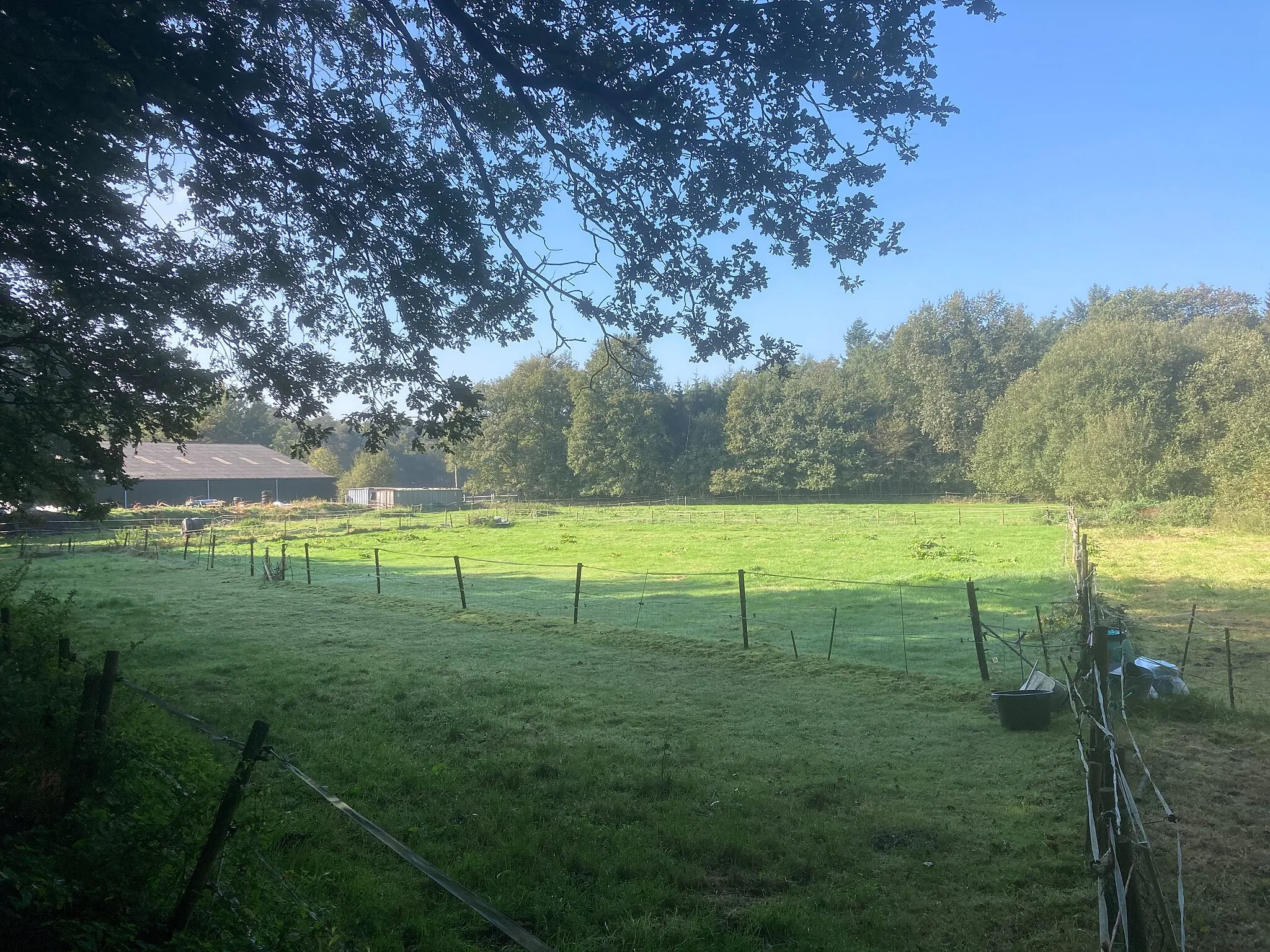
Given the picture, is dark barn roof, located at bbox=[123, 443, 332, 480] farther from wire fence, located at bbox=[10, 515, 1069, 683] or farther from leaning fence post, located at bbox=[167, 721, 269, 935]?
leaning fence post, located at bbox=[167, 721, 269, 935]

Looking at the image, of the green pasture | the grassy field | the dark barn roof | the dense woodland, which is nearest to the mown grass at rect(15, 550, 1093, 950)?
the grassy field

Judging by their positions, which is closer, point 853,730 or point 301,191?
point 301,191

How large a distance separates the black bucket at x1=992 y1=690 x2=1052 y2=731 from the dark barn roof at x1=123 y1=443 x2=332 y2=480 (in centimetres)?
5444

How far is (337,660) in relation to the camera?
12156mm

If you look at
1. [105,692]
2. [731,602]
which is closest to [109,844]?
[105,692]

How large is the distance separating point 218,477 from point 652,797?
58.6 meters

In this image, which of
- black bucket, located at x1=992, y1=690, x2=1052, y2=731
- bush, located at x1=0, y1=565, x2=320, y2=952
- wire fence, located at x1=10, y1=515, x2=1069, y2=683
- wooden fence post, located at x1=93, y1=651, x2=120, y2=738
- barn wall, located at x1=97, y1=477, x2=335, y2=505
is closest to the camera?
bush, located at x1=0, y1=565, x2=320, y2=952

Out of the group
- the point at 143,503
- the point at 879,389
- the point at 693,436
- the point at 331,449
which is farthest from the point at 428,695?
the point at 331,449

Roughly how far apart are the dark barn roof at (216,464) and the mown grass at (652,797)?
47472 mm

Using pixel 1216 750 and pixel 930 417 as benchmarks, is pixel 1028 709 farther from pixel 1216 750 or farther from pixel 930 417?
pixel 930 417

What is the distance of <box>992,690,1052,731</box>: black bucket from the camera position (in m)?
8.67

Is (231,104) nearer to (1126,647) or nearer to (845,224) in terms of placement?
(845,224)

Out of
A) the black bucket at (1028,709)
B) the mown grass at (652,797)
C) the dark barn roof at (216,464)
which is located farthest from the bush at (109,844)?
the dark barn roof at (216,464)

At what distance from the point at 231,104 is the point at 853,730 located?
8884mm
